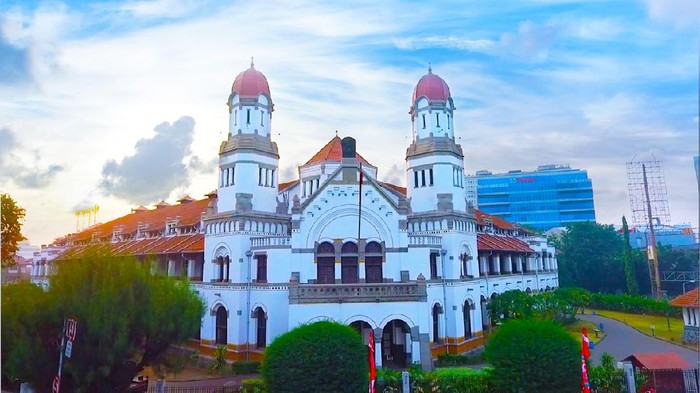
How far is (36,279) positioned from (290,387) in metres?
48.2

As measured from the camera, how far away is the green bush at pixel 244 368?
1101 inches

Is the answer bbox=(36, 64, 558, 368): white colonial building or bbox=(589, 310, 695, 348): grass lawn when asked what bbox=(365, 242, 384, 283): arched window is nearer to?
bbox=(36, 64, 558, 368): white colonial building

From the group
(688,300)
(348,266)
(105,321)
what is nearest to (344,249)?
(348,266)

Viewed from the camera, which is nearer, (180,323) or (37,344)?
(37,344)

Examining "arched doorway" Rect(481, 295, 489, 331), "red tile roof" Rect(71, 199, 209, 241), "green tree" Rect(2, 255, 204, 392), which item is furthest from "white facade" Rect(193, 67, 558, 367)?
"red tile roof" Rect(71, 199, 209, 241)

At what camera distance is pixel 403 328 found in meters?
29.4

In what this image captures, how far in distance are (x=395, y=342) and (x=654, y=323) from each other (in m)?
29.3

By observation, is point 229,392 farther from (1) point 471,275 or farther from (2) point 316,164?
(2) point 316,164

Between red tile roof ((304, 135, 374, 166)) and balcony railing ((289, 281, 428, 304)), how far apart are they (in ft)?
45.1

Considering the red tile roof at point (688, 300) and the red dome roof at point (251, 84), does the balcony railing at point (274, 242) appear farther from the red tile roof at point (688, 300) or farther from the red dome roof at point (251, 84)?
the red tile roof at point (688, 300)

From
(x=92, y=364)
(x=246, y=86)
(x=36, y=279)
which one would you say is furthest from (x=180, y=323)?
(x=36, y=279)

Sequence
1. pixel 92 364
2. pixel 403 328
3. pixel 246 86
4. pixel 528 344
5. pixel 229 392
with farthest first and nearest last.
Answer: pixel 246 86
pixel 403 328
pixel 229 392
pixel 528 344
pixel 92 364

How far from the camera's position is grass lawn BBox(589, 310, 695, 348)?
37719 millimetres

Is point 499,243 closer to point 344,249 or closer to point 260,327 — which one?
point 344,249
